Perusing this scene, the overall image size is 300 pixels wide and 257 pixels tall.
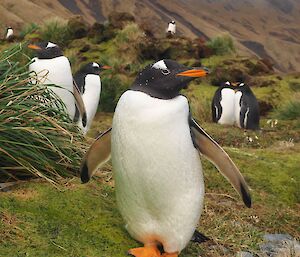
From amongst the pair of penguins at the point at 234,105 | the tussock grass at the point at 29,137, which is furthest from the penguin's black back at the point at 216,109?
the tussock grass at the point at 29,137

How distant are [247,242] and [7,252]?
1.73 meters

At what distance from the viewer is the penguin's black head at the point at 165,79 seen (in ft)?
9.46

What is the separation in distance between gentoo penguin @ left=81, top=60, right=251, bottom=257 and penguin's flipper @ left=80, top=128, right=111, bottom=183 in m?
0.21

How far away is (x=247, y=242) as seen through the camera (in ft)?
12.2

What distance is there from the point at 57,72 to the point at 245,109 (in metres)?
6.43

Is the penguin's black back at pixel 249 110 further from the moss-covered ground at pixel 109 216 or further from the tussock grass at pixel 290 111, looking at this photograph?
the moss-covered ground at pixel 109 216

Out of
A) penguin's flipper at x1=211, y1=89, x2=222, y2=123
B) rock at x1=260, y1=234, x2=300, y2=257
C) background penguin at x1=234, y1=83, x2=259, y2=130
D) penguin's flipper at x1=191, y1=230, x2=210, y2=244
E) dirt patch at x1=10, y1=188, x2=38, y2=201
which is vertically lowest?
penguin's flipper at x1=211, y1=89, x2=222, y2=123

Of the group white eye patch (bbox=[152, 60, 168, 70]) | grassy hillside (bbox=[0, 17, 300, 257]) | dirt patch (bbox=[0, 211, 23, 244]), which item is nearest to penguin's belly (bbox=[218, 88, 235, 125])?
grassy hillside (bbox=[0, 17, 300, 257])

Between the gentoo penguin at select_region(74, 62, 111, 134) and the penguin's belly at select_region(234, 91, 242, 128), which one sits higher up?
the gentoo penguin at select_region(74, 62, 111, 134)

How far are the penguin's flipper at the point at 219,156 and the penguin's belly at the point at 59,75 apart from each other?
2.71 m

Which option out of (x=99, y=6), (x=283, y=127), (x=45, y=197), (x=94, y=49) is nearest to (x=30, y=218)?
(x=45, y=197)

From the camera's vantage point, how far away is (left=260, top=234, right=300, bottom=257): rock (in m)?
3.47

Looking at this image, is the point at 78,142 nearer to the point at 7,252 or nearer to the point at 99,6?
the point at 7,252

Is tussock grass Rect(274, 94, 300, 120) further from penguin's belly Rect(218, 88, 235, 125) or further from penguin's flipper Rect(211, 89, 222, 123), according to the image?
penguin's flipper Rect(211, 89, 222, 123)
